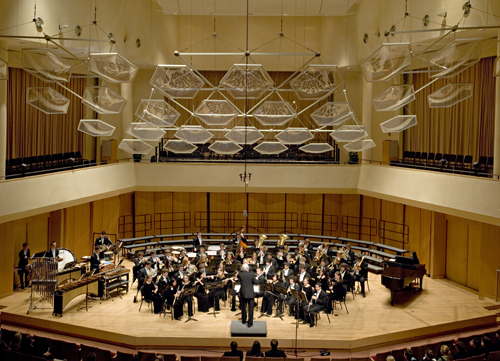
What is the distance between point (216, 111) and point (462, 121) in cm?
1022

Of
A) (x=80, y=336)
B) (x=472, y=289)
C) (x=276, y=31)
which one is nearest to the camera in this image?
(x=80, y=336)

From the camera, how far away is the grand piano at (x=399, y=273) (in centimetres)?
1302

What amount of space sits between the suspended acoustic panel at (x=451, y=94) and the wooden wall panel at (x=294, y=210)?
11.3 metres

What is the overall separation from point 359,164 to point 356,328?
27.9ft

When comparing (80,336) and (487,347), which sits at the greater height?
(487,347)

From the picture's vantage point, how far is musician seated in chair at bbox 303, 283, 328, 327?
452 inches

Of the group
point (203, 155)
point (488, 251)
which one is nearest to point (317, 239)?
point (203, 155)

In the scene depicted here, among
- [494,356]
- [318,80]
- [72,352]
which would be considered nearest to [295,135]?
[318,80]

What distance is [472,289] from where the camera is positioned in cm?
1509

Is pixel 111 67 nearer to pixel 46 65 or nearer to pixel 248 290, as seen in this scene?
pixel 46 65

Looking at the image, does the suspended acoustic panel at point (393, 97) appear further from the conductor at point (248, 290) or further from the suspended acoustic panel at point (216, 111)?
the conductor at point (248, 290)

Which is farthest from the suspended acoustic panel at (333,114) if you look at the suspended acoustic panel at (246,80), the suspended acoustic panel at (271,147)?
the suspended acoustic panel at (246,80)

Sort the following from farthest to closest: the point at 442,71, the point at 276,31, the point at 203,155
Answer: the point at 276,31 → the point at 203,155 → the point at 442,71

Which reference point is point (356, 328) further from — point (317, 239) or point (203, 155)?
point (203, 155)
